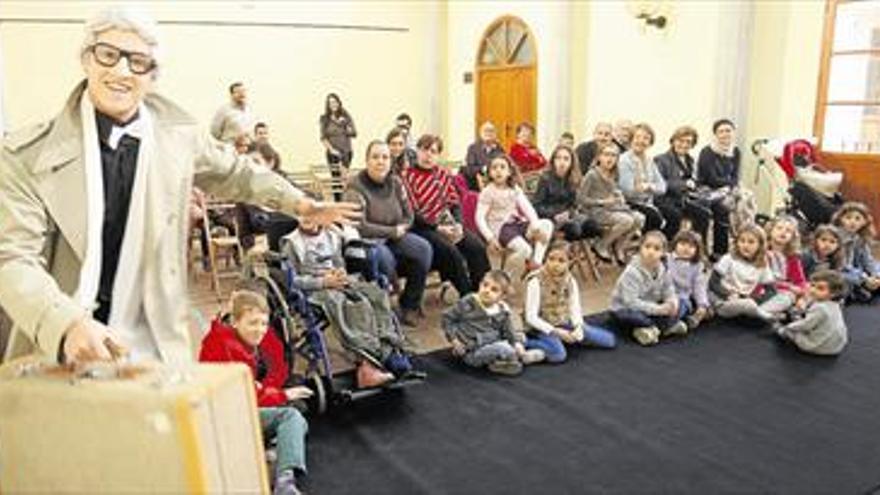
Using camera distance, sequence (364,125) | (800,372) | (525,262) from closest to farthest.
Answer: (800,372)
(525,262)
(364,125)

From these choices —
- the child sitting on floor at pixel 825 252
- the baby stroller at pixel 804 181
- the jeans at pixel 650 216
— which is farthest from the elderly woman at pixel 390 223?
the baby stroller at pixel 804 181

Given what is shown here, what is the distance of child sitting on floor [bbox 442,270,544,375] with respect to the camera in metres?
3.41

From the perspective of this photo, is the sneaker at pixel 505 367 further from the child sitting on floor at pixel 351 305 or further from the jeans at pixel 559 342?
the child sitting on floor at pixel 351 305

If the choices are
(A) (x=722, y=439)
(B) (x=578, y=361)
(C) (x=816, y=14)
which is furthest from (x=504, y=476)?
(C) (x=816, y=14)

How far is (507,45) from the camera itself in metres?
9.62

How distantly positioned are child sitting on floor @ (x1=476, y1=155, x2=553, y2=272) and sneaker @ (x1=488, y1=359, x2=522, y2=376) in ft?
3.89

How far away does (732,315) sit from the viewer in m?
4.18

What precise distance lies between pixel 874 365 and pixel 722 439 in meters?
1.28

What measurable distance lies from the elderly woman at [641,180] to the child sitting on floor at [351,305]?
99.3 inches

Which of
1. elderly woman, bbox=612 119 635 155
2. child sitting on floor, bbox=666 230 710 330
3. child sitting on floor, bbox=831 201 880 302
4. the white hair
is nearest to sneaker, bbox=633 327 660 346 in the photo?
child sitting on floor, bbox=666 230 710 330

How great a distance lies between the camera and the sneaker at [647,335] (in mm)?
3820

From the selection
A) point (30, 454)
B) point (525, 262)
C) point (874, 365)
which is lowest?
point (874, 365)

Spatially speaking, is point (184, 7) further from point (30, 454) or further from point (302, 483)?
point (30, 454)

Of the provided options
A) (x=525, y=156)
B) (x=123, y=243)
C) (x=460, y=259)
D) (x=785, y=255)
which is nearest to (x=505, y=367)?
(x=460, y=259)
